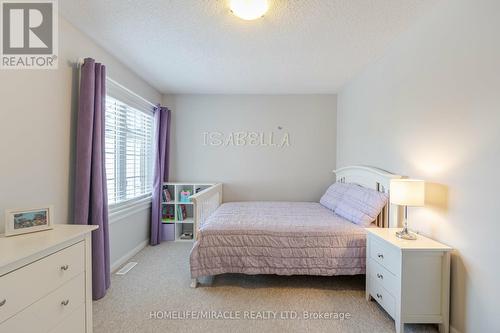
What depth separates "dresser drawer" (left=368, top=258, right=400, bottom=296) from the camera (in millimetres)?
1707

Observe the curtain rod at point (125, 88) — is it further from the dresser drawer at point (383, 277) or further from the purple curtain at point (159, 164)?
the dresser drawer at point (383, 277)

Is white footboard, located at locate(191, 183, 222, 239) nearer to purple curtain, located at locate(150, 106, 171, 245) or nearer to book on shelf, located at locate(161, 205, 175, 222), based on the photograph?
book on shelf, located at locate(161, 205, 175, 222)

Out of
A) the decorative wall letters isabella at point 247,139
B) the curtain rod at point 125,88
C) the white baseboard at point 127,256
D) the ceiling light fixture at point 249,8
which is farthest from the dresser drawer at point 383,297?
the curtain rod at point 125,88

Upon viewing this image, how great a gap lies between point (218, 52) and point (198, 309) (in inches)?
92.3

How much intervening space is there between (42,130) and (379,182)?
9.61 feet

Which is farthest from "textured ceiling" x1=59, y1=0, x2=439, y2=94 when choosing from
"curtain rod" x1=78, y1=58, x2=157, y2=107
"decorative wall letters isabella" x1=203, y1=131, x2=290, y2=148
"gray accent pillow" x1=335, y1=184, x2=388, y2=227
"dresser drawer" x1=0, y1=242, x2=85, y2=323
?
"dresser drawer" x1=0, y1=242, x2=85, y2=323

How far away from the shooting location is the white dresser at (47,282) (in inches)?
41.3

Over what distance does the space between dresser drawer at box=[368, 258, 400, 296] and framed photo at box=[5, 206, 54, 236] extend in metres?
2.27

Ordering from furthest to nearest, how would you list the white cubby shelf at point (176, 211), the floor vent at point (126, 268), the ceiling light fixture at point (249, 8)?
the white cubby shelf at point (176, 211) < the floor vent at point (126, 268) < the ceiling light fixture at point (249, 8)

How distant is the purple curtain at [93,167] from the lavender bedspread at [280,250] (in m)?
0.78

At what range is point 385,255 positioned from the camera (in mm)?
1824

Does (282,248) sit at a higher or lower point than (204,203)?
lower

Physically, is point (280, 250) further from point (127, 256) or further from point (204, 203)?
point (127, 256)

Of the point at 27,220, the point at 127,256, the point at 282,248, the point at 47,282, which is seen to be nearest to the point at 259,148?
the point at 282,248
